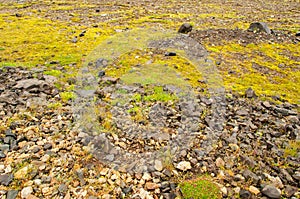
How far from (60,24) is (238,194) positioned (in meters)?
19.9

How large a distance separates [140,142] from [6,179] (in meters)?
3.85

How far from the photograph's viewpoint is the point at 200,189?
6.27 m

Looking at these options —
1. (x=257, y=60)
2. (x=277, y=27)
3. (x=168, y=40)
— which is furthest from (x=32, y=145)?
(x=277, y=27)

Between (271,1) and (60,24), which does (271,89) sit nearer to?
(60,24)

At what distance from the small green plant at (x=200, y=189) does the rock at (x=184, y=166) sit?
0.48m

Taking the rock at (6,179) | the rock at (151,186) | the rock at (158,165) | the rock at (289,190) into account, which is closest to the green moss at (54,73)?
the rock at (6,179)

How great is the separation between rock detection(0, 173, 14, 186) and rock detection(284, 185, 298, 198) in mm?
7117

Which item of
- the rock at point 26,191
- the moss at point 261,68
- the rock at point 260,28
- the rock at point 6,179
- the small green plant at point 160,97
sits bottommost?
the moss at point 261,68

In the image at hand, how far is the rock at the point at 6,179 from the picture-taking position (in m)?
6.23

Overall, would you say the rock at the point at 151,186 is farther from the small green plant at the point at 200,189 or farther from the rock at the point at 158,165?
the small green plant at the point at 200,189

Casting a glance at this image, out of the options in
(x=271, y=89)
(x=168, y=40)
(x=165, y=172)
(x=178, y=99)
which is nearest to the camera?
(x=165, y=172)

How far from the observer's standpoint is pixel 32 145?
7496mm

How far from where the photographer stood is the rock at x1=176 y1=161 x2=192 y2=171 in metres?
7.01

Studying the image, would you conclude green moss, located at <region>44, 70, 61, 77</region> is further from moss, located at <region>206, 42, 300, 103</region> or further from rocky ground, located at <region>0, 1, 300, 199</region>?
moss, located at <region>206, 42, 300, 103</region>
